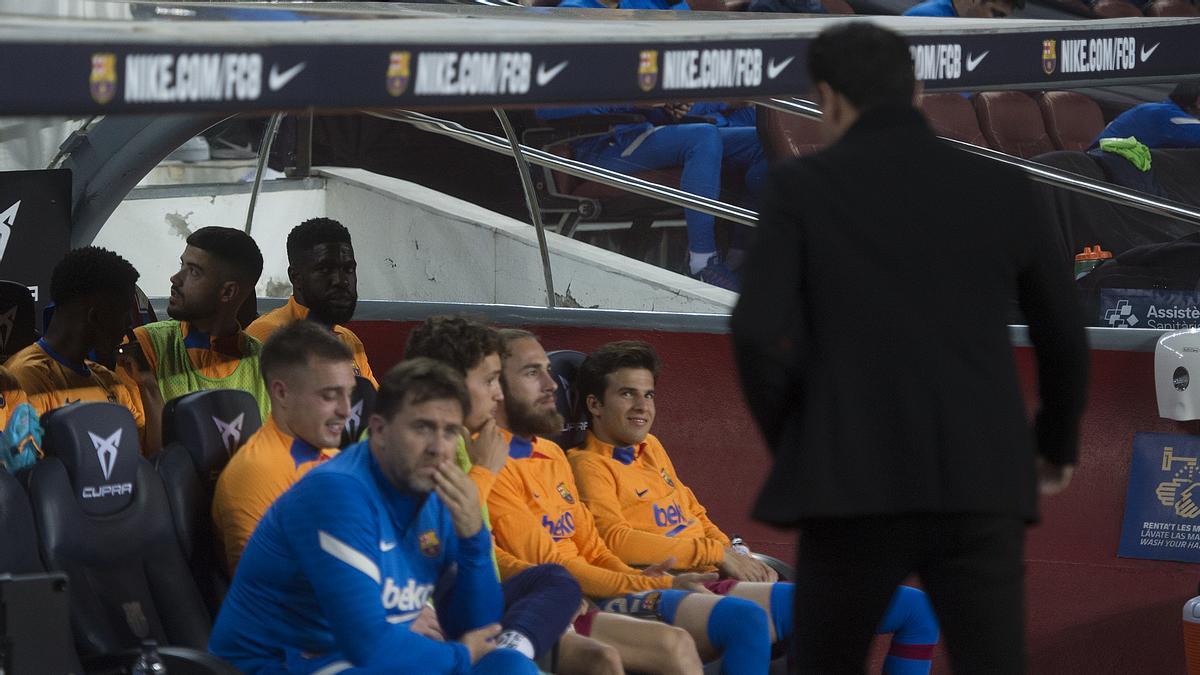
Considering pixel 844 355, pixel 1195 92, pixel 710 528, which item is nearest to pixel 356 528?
pixel 844 355

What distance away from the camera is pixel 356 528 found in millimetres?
3332

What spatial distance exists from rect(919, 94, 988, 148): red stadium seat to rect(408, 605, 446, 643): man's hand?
4.98 metres

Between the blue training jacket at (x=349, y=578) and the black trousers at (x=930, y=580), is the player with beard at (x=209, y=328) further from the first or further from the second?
the black trousers at (x=930, y=580)

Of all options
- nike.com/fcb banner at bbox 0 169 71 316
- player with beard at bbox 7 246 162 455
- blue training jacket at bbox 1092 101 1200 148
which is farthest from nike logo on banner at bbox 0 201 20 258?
blue training jacket at bbox 1092 101 1200 148

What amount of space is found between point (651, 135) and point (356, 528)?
478cm

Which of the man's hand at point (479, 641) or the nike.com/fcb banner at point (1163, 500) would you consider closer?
the man's hand at point (479, 641)

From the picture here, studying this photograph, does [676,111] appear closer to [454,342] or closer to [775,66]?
[454,342]

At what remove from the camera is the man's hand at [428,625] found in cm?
356

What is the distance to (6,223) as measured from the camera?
17.3 feet

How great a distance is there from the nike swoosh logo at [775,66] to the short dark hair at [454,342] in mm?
1028

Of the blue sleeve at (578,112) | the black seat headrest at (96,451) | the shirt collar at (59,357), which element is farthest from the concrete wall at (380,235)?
the black seat headrest at (96,451)

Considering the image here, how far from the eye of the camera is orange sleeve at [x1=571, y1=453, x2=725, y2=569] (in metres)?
4.82

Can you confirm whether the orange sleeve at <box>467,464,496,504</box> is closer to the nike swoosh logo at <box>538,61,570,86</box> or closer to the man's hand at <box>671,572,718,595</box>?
the man's hand at <box>671,572,718,595</box>

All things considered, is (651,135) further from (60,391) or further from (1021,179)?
(1021,179)
